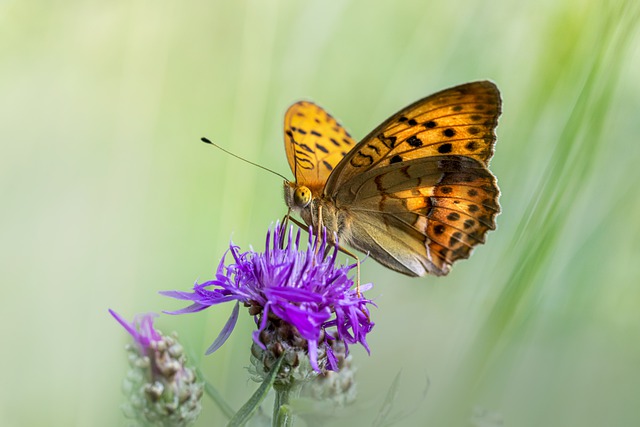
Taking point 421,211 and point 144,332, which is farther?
point 421,211

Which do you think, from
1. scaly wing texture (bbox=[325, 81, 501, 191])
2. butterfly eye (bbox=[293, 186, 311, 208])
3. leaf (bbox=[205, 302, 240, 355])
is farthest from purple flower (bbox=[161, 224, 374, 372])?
scaly wing texture (bbox=[325, 81, 501, 191])

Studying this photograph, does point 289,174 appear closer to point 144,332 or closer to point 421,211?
point 421,211

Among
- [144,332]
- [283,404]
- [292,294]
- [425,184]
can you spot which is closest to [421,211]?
[425,184]

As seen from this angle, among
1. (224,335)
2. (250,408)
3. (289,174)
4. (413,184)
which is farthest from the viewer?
(289,174)

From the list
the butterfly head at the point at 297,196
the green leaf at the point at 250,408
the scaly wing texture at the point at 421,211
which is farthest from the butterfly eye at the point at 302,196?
the green leaf at the point at 250,408

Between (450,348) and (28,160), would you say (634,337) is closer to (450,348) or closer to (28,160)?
(450,348)

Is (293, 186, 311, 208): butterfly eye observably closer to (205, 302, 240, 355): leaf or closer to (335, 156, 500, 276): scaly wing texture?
(335, 156, 500, 276): scaly wing texture
